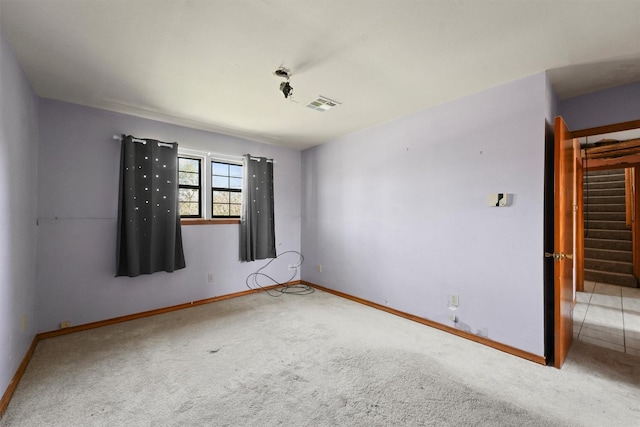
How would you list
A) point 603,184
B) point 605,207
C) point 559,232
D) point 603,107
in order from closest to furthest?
1. point 559,232
2. point 603,107
3. point 605,207
4. point 603,184

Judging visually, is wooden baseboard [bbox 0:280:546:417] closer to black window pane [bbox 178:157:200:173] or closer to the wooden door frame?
the wooden door frame

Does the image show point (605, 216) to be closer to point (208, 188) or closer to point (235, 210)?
point (235, 210)

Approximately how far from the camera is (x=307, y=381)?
217 cm

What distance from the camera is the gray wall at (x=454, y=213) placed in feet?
8.35

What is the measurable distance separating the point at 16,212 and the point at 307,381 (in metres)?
2.60

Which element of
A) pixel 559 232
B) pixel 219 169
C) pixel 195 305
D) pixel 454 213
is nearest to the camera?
pixel 559 232

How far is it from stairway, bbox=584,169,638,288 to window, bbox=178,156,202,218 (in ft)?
22.2

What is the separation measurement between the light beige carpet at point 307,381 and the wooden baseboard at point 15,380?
0.04 m

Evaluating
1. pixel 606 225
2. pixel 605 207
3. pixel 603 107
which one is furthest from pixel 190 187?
pixel 605 207

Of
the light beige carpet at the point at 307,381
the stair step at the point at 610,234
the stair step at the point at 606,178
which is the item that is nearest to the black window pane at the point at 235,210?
the light beige carpet at the point at 307,381

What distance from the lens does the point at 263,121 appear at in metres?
3.73

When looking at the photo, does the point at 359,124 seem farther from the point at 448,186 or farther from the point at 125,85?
the point at 125,85

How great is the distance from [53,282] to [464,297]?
4.24 m

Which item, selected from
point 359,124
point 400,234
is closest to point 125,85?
point 359,124
